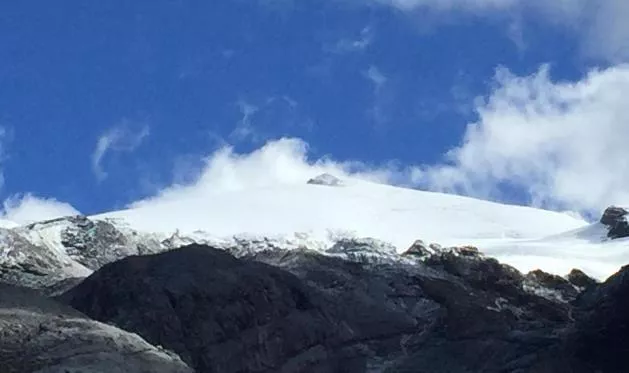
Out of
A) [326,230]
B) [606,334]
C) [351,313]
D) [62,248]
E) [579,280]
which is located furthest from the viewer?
[326,230]

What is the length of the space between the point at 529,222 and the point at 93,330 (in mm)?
142865

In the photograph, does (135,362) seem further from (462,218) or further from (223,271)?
(462,218)

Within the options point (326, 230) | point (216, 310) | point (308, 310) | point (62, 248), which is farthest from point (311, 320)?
point (326, 230)

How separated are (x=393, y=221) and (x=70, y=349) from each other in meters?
136

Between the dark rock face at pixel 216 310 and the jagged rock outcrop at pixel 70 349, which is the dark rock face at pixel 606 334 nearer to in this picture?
the dark rock face at pixel 216 310

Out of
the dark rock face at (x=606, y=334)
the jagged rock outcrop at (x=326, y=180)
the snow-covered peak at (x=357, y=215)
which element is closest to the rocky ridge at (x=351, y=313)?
the dark rock face at (x=606, y=334)

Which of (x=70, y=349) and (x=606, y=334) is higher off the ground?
(x=606, y=334)

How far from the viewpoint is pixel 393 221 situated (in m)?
160

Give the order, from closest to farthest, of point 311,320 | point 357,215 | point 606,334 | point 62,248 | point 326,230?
point 606,334, point 311,320, point 62,248, point 326,230, point 357,215

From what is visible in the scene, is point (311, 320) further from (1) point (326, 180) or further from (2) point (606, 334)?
(1) point (326, 180)

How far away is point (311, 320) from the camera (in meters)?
53.2

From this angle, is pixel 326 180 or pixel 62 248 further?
pixel 326 180

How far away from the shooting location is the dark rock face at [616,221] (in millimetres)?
141625

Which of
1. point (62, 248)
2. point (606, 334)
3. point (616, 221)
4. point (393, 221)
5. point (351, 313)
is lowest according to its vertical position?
point (606, 334)
